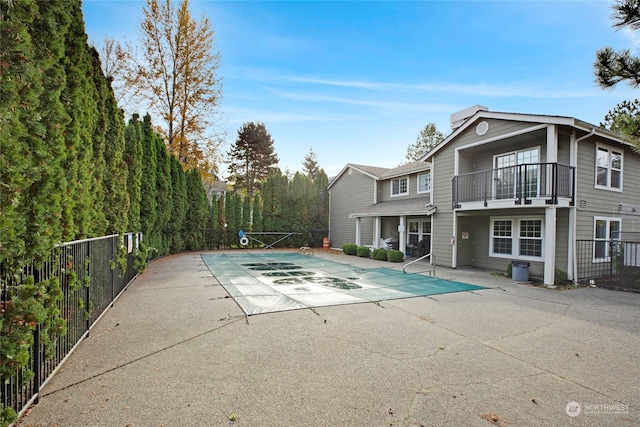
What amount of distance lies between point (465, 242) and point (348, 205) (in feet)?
28.1

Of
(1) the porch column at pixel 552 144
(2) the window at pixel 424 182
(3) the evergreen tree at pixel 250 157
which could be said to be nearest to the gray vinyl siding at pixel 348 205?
(2) the window at pixel 424 182

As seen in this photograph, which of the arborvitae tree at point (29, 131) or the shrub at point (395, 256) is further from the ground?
the arborvitae tree at point (29, 131)

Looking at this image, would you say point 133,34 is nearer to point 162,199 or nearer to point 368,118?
point 162,199

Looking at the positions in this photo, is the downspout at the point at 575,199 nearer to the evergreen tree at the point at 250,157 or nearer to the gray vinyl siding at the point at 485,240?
the gray vinyl siding at the point at 485,240

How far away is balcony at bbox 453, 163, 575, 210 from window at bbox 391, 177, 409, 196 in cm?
476

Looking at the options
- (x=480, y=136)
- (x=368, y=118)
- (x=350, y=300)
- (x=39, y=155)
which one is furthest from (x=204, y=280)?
(x=368, y=118)

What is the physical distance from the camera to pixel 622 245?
9305 mm

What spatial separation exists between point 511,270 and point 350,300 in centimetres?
651

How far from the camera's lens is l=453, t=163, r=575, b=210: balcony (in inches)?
339

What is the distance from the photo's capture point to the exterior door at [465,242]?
11688 millimetres

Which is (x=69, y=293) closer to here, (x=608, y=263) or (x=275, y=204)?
(x=608, y=263)

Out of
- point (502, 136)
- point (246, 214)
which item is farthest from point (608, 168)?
point (246, 214)

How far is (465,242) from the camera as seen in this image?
11.9m

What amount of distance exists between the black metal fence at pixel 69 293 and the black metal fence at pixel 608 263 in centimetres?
1183
